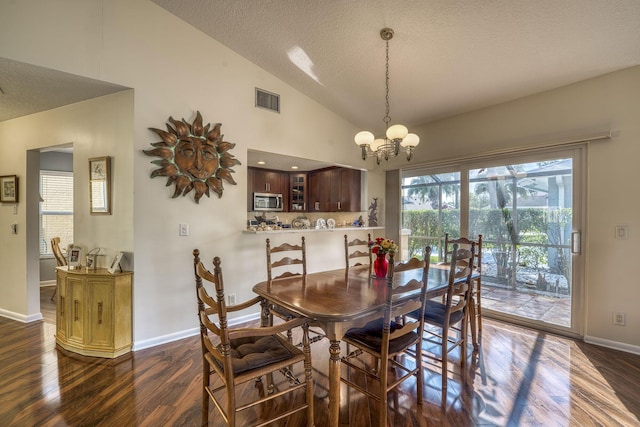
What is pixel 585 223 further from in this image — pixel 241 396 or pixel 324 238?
pixel 241 396

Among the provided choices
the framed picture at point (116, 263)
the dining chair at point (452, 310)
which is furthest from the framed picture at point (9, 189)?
the dining chair at point (452, 310)

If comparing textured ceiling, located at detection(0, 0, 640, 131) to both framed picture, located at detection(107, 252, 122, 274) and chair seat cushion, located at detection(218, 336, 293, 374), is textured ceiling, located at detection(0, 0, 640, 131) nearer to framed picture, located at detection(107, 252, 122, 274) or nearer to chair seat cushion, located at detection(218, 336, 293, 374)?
→ framed picture, located at detection(107, 252, 122, 274)

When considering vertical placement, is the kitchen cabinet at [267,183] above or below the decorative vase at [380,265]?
above

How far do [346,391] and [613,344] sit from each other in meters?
2.81

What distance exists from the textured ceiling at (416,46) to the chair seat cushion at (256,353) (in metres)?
2.64

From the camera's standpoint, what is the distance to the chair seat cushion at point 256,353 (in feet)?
5.19

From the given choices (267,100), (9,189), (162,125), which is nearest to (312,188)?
(267,100)

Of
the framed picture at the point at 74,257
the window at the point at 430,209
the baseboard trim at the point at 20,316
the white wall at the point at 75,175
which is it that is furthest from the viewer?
the window at the point at 430,209

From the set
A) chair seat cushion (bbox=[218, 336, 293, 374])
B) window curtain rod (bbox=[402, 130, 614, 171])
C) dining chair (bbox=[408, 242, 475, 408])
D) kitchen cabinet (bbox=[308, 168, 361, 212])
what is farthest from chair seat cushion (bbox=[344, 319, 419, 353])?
kitchen cabinet (bbox=[308, 168, 361, 212])

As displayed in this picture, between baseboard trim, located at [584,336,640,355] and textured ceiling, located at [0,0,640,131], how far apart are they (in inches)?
106

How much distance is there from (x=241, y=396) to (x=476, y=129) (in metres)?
3.96

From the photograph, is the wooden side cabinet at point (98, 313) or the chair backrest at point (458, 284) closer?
the chair backrest at point (458, 284)

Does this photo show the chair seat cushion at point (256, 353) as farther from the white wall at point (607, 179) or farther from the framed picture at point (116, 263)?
the white wall at point (607, 179)

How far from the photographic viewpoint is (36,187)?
140 inches
